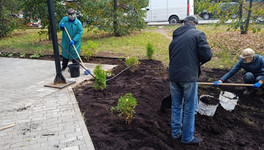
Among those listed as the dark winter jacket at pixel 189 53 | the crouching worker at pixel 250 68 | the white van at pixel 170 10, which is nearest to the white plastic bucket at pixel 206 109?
the crouching worker at pixel 250 68

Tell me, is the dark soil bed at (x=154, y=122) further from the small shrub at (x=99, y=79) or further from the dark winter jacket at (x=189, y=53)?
the dark winter jacket at (x=189, y=53)

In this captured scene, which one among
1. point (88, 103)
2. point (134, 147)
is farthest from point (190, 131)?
point (88, 103)

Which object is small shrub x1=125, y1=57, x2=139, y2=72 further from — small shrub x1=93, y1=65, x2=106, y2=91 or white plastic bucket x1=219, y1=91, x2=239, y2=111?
white plastic bucket x1=219, y1=91, x2=239, y2=111

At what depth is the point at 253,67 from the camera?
512 cm

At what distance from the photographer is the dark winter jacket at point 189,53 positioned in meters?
3.08

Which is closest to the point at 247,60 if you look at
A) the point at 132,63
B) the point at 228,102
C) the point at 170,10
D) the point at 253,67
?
the point at 253,67

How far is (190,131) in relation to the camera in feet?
11.0

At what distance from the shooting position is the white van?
59.4 ft

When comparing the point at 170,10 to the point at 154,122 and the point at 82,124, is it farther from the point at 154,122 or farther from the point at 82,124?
the point at 82,124

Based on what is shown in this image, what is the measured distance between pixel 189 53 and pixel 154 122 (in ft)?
4.76

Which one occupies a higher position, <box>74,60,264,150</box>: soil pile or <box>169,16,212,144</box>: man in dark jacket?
<box>169,16,212,144</box>: man in dark jacket

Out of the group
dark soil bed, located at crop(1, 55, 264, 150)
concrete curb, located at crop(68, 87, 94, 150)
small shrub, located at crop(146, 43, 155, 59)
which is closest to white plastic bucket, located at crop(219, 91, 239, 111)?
dark soil bed, located at crop(1, 55, 264, 150)

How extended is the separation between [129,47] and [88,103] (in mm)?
6241

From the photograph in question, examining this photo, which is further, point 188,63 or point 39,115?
point 39,115
